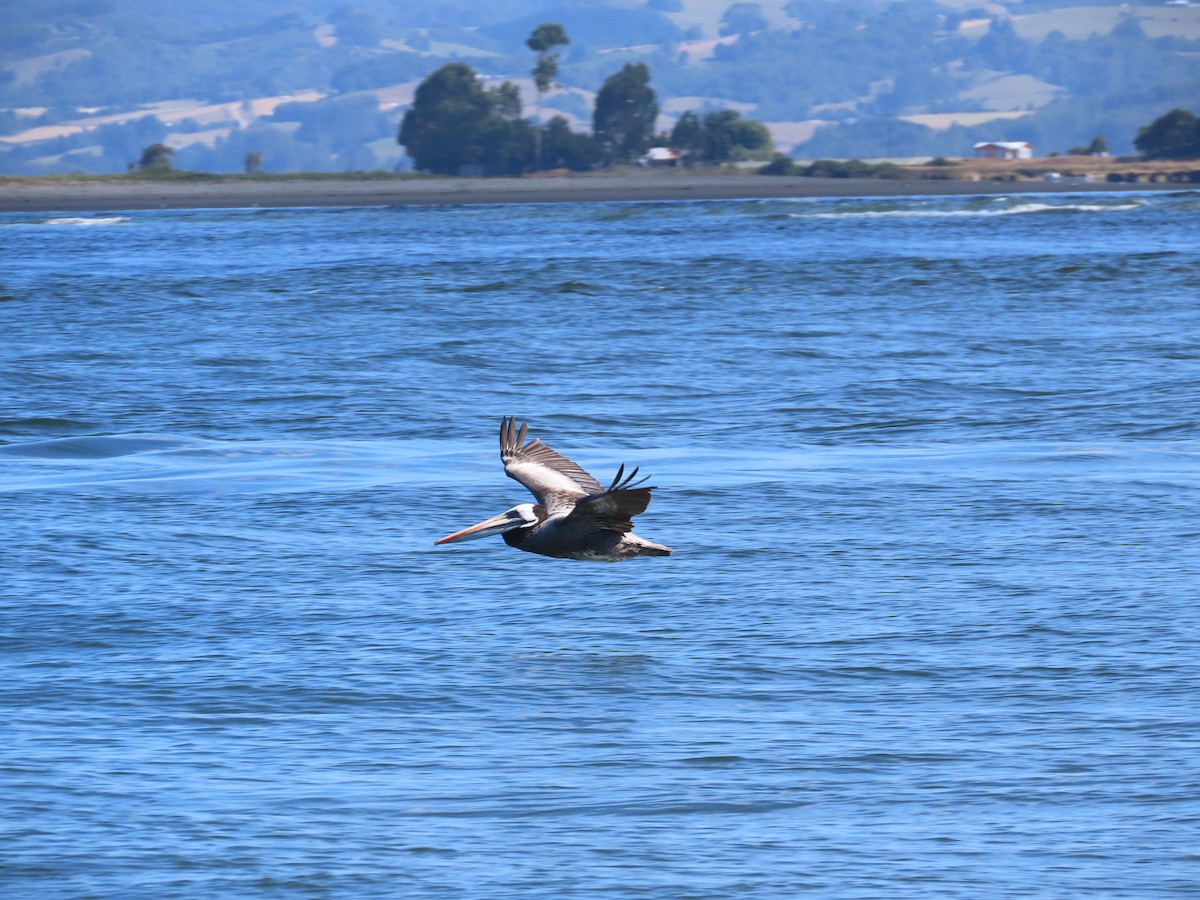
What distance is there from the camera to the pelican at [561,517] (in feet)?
29.6

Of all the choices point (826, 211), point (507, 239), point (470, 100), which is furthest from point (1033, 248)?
point (470, 100)

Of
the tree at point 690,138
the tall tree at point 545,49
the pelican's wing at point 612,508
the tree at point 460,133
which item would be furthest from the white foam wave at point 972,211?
the tall tree at point 545,49

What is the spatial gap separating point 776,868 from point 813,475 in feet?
27.7

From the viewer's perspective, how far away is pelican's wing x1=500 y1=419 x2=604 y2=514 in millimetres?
10148

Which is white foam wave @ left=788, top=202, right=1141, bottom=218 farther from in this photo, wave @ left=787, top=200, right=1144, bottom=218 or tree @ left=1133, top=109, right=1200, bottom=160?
tree @ left=1133, top=109, right=1200, bottom=160

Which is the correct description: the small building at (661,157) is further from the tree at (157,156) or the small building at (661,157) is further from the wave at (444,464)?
the wave at (444,464)

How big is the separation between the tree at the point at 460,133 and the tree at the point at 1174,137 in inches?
2109

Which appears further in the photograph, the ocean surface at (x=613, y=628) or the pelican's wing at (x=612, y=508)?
the pelican's wing at (x=612, y=508)

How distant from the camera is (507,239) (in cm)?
5638

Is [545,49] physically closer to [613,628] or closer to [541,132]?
[541,132]

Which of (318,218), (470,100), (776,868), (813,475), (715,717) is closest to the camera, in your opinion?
(776,868)

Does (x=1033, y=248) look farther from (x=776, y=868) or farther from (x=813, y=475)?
(x=776, y=868)

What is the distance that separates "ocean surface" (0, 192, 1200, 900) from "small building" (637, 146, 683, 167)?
123660mm

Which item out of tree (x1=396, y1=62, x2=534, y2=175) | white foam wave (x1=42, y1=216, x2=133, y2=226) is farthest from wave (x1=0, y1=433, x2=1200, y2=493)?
tree (x1=396, y1=62, x2=534, y2=175)
